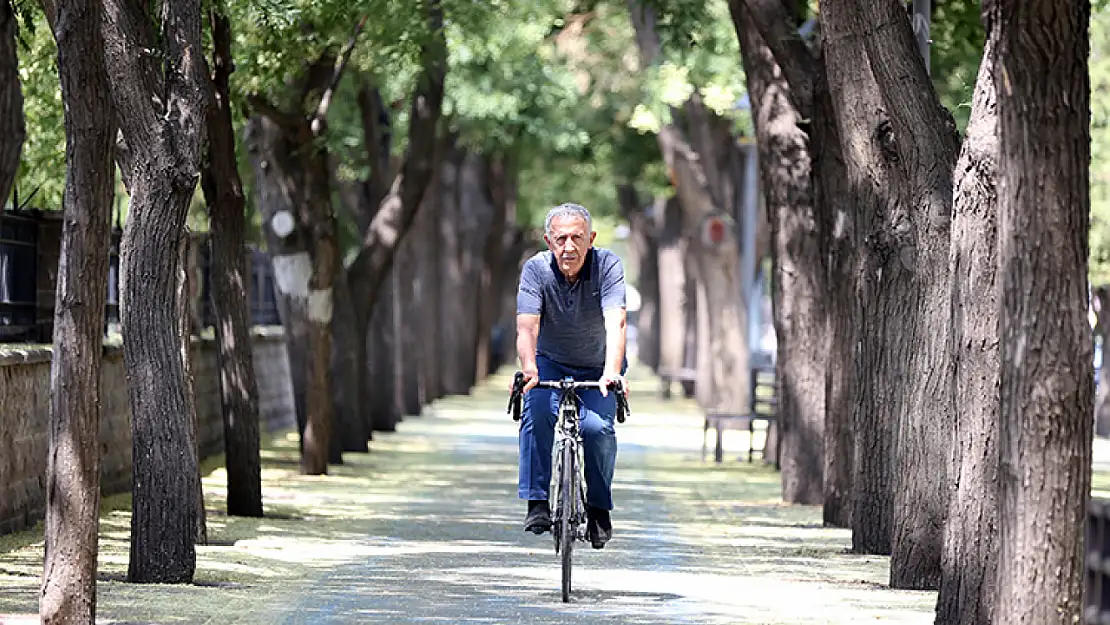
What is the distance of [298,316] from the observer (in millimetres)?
24094

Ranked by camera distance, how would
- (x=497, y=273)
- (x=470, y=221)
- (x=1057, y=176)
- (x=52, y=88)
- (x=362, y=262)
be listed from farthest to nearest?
(x=497, y=273) < (x=470, y=221) < (x=362, y=262) < (x=52, y=88) < (x=1057, y=176)

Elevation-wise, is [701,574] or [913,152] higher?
[913,152]

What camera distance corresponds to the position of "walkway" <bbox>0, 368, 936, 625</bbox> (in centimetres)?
1214

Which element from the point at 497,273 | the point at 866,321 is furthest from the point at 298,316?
the point at 497,273

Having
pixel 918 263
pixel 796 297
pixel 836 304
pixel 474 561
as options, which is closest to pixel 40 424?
pixel 474 561

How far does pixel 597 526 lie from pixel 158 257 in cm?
284

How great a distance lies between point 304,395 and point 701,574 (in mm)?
11285

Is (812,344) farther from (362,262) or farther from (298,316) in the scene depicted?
(362,262)

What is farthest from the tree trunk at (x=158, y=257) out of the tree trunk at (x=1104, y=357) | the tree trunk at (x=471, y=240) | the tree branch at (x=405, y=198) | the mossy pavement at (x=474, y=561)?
the tree trunk at (x=471, y=240)

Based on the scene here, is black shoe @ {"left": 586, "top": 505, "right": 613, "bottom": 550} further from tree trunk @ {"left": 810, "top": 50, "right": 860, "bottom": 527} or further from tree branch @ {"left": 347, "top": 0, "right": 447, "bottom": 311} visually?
tree branch @ {"left": 347, "top": 0, "right": 447, "bottom": 311}

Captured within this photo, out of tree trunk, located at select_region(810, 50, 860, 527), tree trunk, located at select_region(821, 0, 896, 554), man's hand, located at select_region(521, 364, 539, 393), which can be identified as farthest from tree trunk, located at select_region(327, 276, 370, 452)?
man's hand, located at select_region(521, 364, 539, 393)

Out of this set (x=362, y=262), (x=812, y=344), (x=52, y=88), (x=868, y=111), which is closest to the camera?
(x=868, y=111)

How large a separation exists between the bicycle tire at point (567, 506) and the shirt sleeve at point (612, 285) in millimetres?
785

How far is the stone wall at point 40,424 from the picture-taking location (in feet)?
52.2
